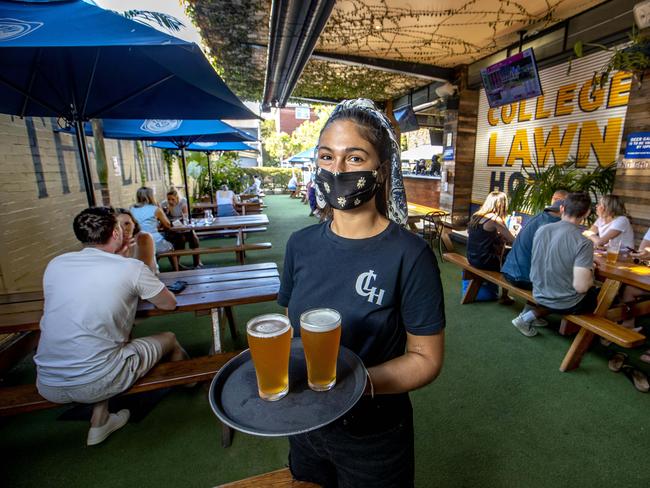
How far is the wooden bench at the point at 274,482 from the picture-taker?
125cm

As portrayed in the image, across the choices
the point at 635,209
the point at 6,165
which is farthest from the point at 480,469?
the point at 6,165

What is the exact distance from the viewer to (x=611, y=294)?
3.16 metres

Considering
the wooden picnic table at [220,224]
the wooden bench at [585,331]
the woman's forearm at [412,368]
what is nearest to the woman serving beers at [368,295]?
the woman's forearm at [412,368]

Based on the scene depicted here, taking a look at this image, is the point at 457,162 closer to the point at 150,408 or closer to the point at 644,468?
the point at 644,468

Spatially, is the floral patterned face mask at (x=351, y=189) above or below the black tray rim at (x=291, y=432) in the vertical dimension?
above

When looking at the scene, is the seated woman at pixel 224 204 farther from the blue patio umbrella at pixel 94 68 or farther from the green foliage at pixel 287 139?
the green foliage at pixel 287 139

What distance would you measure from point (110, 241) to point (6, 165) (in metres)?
2.46

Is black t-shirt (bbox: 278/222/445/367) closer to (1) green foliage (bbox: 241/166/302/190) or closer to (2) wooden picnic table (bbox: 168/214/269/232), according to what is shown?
(2) wooden picnic table (bbox: 168/214/269/232)

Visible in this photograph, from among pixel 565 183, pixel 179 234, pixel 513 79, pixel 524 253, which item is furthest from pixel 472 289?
pixel 179 234

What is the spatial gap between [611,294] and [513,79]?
162 inches

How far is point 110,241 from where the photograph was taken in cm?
215

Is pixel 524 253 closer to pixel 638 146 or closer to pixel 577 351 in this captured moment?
pixel 577 351

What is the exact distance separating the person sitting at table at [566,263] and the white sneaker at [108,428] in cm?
360

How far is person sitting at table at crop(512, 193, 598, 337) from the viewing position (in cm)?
283
